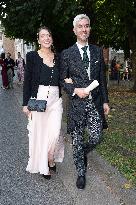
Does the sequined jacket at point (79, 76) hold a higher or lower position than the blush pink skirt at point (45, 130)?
higher

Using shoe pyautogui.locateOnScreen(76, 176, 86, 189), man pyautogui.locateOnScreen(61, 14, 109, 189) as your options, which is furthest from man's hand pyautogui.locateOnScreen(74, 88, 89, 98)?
shoe pyautogui.locateOnScreen(76, 176, 86, 189)

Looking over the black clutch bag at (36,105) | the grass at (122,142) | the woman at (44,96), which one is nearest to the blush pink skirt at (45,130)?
the woman at (44,96)

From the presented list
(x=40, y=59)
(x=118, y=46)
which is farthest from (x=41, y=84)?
(x=118, y=46)

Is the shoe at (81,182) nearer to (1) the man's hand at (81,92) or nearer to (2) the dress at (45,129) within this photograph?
(2) the dress at (45,129)

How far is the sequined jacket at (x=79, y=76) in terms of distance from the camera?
5945 mm

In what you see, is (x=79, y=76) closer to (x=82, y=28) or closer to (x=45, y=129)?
(x=82, y=28)

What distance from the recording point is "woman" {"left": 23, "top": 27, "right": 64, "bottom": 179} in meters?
6.43

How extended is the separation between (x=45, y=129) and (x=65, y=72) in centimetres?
86

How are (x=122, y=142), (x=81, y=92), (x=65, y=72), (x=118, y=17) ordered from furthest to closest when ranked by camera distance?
(x=118, y=17)
(x=122, y=142)
(x=65, y=72)
(x=81, y=92)

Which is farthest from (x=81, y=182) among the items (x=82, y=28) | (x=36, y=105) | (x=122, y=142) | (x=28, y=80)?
(x=122, y=142)

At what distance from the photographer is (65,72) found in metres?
6.11

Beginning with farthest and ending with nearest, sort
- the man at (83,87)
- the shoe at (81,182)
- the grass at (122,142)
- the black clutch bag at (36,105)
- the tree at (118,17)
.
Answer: the tree at (118,17), the grass at (122,142), the black clutch bag at (36,105), the shoe at (81,182), the man at (83,87)

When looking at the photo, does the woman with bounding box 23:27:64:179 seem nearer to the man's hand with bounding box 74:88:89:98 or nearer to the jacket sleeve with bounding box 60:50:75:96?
the jacket sleeve with bounding box 60:50:75:96

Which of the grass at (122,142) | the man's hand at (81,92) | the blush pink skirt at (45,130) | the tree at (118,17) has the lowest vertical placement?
the grass at (122,142)
